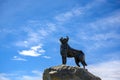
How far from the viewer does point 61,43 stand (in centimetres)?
2431

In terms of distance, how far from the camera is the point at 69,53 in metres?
24.4

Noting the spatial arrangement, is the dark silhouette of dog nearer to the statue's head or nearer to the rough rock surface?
the statue's head

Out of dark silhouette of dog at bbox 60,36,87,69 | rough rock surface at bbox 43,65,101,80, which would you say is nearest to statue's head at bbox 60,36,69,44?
dark silhouette of dog at bbox 60,36,87,69

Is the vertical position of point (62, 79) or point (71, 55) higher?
point (71, 55)

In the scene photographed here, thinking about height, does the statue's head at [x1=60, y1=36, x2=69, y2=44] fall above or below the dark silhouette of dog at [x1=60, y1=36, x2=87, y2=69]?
above

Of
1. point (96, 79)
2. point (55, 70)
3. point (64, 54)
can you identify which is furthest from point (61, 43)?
point (96, 79)

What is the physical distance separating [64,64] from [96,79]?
2953 mm

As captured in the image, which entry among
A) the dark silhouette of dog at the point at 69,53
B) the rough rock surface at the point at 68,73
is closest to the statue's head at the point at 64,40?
the dark silhouette of dog at the point at 69,53

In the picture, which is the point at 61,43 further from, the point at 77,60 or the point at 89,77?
the point at 89,77

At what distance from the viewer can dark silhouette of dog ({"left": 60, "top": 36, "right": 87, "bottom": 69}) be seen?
2402 centimetres

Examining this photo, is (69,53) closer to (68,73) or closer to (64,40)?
(64,40)

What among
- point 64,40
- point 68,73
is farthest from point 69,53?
point 68,73

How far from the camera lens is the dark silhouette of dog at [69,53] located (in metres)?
24.0

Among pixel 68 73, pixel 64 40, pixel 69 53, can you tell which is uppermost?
pixel 64 40
